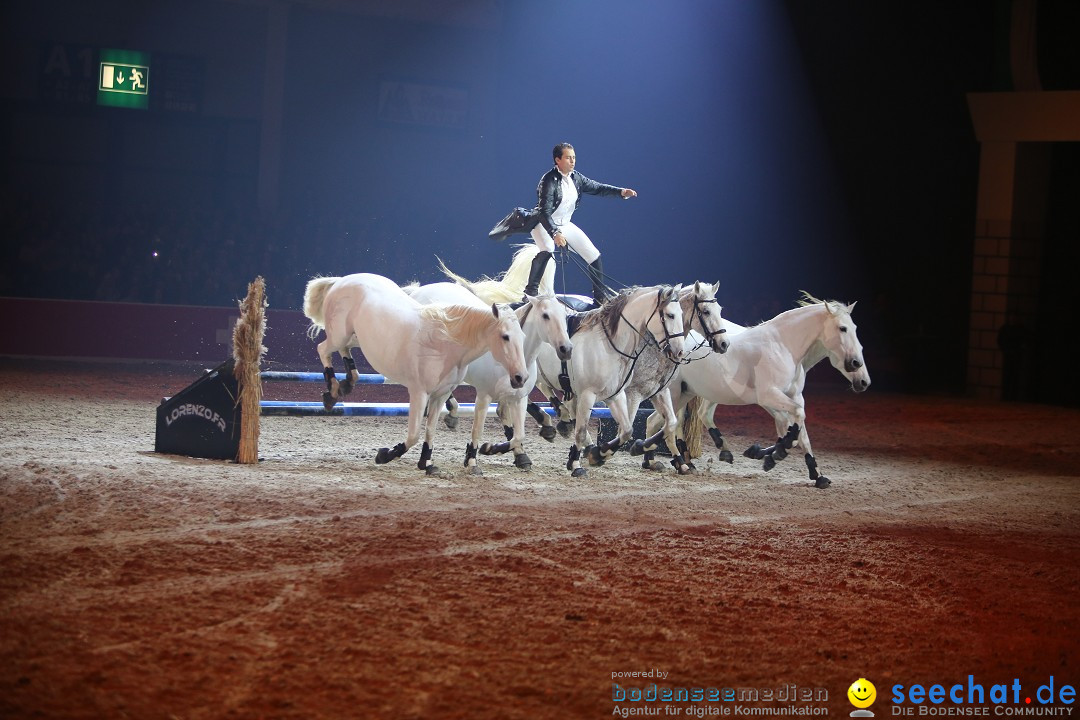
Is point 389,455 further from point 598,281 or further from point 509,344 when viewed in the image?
point 598,281

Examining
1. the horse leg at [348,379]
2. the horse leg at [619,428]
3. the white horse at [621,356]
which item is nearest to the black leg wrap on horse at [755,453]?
the white horse at [621,356]

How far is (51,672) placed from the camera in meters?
3.99

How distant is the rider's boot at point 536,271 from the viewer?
9.80 m

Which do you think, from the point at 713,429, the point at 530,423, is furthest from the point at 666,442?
the point at 530,423

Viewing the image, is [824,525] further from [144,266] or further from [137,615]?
[144,266]

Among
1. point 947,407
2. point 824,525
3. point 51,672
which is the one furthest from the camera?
point 947,407

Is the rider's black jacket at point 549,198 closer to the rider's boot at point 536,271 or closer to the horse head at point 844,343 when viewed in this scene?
the rider's boot at point 536,271

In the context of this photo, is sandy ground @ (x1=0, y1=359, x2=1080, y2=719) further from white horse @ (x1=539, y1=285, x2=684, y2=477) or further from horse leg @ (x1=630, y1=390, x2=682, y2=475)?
white horse @ (x1=539, y1=285, x2=684, y2=477)

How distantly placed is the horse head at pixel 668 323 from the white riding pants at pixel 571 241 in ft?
3.29

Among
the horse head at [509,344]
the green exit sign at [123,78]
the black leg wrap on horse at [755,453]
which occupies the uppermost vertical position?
the green exit sign at [123,78]

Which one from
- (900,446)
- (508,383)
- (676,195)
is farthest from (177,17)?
(900,446)

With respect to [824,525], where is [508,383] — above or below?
above

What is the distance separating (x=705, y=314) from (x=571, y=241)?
1.57 metres

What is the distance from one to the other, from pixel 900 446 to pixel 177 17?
14909 mm
